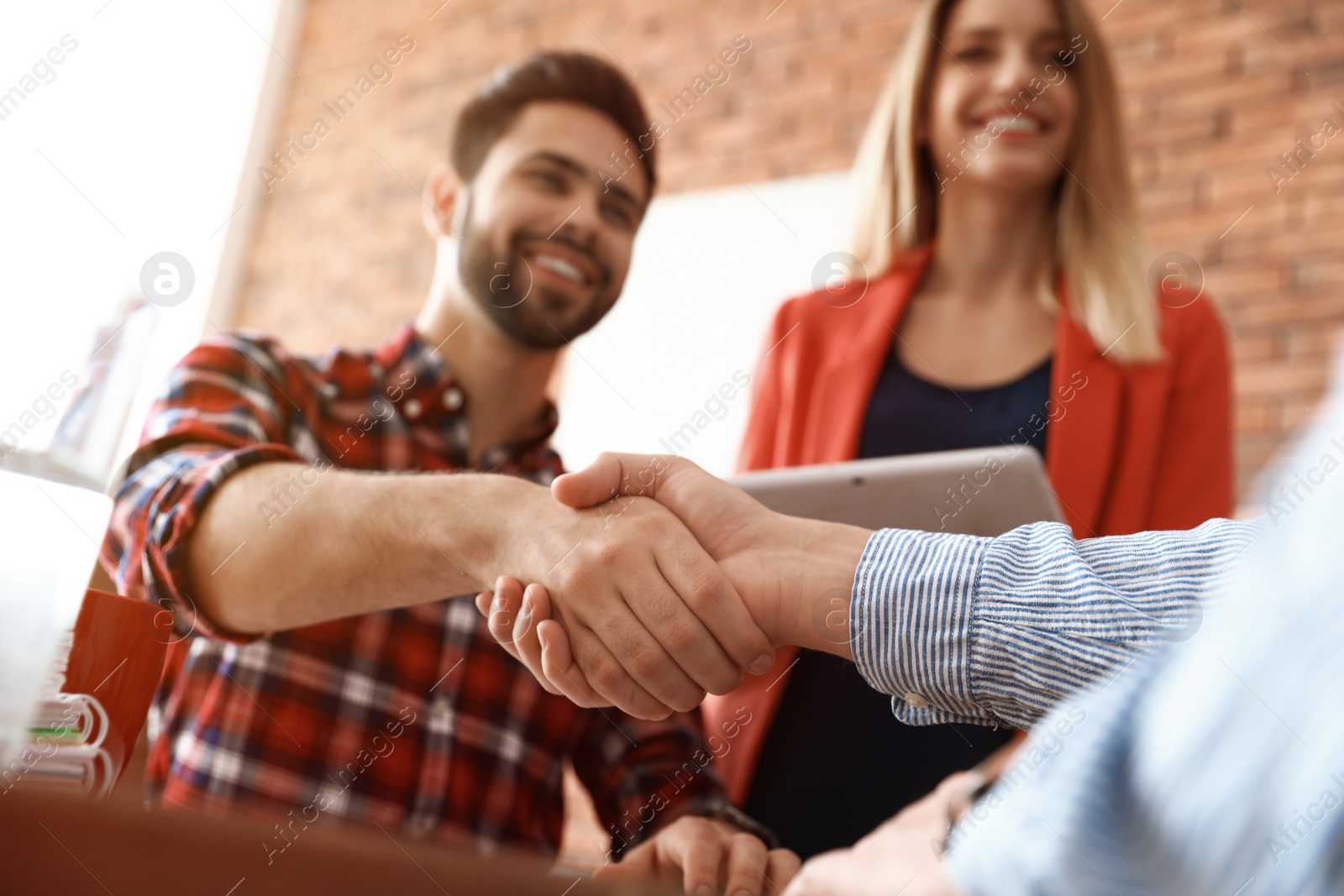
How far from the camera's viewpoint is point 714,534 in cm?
83

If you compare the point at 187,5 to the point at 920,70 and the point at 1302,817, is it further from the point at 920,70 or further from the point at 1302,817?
the point at 1302,817

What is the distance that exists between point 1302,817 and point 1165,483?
1.03 metres

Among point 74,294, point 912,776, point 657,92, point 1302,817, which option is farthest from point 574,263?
point 74,294

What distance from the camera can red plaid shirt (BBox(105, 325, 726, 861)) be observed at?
1006 millimetres

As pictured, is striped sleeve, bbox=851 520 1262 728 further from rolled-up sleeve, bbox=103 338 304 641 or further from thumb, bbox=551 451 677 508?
rolled-up sleeve, bbox=103 338 304 641

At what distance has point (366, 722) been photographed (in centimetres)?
104

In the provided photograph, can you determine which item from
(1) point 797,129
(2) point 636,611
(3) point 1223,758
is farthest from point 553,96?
(1) point 797,129

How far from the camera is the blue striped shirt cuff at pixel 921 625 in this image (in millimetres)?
646

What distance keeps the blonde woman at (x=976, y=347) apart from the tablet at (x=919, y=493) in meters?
0.26

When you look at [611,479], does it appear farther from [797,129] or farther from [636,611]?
[797,129]

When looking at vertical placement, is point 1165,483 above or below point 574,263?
below

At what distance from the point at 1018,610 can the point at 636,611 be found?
27 centimetres

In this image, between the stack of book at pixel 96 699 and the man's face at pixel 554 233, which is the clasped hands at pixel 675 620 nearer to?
the stack of book at pixel 96 699

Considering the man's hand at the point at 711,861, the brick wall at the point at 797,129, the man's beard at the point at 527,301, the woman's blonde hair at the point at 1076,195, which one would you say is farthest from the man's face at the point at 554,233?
the brick wall at the point at 797,129
